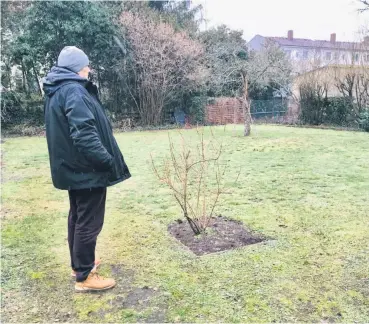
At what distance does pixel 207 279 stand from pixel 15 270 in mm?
1580

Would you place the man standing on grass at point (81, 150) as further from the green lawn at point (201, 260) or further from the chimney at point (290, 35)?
the chimney at point (290, 35)

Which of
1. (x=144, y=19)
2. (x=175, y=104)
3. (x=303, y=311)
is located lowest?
(x=303, y=311)

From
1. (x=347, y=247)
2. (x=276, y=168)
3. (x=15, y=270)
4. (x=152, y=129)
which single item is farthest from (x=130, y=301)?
A: (x=152, y=129)

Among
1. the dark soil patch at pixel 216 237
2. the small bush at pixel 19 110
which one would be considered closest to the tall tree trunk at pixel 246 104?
the dark soil patch at pixel 216 237

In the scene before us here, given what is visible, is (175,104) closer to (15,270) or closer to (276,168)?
(276,168)

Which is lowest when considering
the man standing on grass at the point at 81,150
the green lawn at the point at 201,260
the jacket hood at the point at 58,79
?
the green lawn at the point at 201,260

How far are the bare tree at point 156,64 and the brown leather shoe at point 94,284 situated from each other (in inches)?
618

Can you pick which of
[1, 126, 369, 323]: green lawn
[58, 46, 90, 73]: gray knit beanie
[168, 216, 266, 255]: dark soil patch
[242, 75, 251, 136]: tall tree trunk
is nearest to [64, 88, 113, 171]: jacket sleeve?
[58, 46, 90, 73]: gray knit beanie

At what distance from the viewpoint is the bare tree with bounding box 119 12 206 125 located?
1773cm

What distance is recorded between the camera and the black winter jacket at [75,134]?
2537mm

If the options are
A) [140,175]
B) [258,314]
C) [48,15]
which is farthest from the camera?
[48,15]

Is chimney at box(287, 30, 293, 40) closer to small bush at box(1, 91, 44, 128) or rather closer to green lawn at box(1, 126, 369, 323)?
small bush at box(1, 91, 44, 128)

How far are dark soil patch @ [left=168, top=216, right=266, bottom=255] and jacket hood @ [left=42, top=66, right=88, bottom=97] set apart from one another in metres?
1.87

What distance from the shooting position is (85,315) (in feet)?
8.21
